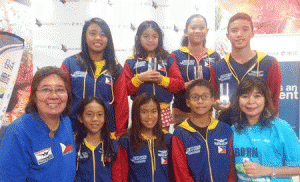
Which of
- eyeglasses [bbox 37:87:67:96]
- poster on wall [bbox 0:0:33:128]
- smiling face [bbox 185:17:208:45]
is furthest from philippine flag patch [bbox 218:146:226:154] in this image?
poster on wall [bbox 0:0:33:128]

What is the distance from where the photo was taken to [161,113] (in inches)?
123

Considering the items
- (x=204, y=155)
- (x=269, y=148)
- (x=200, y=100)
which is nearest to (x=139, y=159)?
(x=204, y=155)

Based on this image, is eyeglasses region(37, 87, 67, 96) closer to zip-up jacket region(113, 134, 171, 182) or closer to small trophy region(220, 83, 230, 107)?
zip-up jacket region(113, 134, 171, 182)

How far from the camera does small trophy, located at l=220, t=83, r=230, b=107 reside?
272 centimetres

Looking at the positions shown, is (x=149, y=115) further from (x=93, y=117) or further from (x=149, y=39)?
(x=149, y=39)

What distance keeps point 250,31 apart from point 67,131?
7.46 feet

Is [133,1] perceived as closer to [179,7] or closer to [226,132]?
[179,7]

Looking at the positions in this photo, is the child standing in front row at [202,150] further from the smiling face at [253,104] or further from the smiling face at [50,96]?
the smiling face at [50,96]

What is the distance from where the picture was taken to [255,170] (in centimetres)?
226

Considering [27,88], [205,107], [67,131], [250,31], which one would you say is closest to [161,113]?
[205,107]

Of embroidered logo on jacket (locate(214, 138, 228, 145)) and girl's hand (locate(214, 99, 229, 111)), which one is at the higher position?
girl's hand (locate(214, 99, 229, 111))

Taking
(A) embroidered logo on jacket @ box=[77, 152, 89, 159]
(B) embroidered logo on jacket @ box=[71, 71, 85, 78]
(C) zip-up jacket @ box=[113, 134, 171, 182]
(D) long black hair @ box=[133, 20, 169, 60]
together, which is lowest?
(C) zip-up jacket @ box=[113, 134, 171, 182]

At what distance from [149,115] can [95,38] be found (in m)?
1.12

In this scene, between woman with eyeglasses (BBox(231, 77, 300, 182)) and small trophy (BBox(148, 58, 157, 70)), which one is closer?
woman with eyeglasses (BBox(231, 77, 300, 182))
